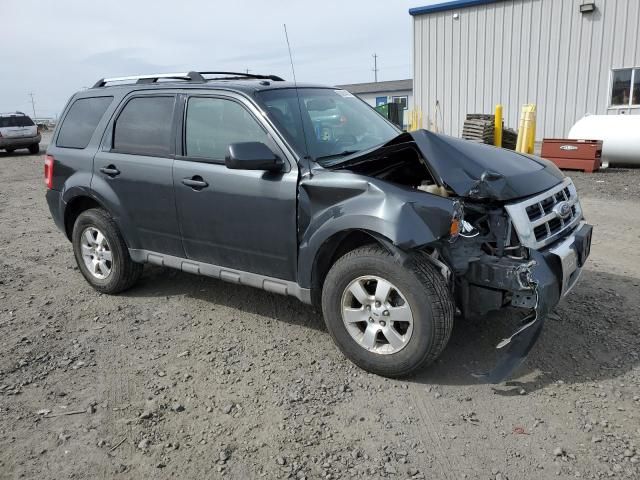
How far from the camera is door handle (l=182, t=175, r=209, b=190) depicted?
418cm

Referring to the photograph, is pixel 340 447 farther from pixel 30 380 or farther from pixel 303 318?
pixel 30 380

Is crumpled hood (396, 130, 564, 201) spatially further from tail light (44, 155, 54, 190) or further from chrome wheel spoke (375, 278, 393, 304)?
tail light (44, 155, 54, 190)

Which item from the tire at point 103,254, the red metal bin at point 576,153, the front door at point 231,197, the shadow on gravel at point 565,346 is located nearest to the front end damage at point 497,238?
the shadow on gravel at point 565,346

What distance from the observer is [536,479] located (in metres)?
2.61

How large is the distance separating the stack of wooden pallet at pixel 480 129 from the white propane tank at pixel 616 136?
96.8 inches

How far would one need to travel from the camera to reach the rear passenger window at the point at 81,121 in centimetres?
508

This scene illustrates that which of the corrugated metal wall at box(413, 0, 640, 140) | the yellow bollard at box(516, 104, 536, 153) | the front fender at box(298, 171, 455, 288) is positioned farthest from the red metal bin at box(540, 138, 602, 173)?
the front fender at box(298, 171, 455, 288)

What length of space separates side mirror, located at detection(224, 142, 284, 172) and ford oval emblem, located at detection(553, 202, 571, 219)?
75.8 inches

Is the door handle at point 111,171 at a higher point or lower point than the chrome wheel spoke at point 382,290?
higher

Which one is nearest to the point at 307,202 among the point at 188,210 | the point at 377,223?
the point at 377,223

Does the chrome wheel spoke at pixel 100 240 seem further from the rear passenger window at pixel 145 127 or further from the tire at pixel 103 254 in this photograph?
the rear passenger window at pixel 145 127

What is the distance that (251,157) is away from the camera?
364cm

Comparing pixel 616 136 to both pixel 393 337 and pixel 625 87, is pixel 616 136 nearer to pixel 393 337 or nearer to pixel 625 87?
pixel 625 87

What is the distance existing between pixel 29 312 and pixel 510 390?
4172mm
